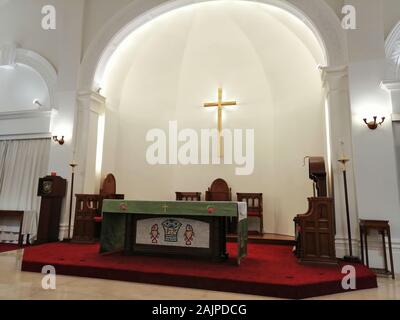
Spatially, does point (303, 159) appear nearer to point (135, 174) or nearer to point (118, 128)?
point (135, 174)

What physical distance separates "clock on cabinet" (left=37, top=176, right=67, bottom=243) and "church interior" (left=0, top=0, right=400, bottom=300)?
1.0 inches

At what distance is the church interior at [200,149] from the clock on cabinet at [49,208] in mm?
26

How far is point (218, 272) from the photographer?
3365 millimetres

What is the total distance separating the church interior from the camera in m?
3.66

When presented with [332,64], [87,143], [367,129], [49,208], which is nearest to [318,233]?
Answer: [367,129]

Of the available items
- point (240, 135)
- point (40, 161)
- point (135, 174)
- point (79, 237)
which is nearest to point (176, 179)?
point (135, 174)

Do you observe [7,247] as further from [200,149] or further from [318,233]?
[318,233]

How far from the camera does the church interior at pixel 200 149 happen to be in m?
3.66

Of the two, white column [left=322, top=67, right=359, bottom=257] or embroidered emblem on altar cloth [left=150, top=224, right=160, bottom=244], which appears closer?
embroidered emblem on altar cloth [left=150, top=224, right=160, bottom=244]

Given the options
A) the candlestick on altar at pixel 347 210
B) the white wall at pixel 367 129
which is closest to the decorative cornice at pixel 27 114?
the candlestick on altar at pixel 347 210

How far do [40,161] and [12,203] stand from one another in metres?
1.10

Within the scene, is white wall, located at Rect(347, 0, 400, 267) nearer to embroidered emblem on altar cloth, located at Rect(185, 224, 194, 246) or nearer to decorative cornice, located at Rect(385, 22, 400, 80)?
decorative cornice, located at Rect(385, 22, 400, 80)

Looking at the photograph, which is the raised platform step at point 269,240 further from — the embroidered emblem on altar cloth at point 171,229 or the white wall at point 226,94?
Answer: the embroidered emblem on altar cloth at point 171,229

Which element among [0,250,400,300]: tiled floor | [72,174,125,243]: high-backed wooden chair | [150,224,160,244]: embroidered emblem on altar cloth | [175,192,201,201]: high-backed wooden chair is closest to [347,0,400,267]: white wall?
[0,250,400,300]: tiled floor
